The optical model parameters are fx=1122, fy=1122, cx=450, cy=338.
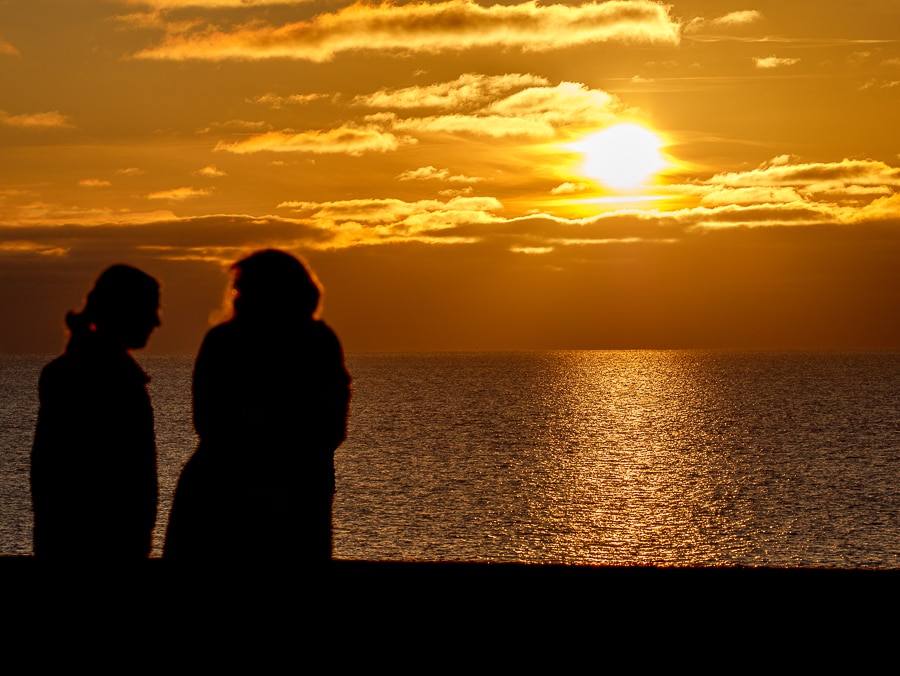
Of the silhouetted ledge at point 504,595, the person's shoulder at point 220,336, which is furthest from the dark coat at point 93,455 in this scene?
the person's shoulder at point 220,336

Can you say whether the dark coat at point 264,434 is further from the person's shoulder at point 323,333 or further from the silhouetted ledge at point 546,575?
the silhouetted ledge at point 546,575

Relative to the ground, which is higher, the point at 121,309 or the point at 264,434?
the point at 121,309

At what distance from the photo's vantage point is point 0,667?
186 inches

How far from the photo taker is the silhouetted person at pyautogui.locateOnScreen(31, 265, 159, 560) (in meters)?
4.40

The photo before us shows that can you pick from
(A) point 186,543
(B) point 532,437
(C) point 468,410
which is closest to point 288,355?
(A) point 186,543

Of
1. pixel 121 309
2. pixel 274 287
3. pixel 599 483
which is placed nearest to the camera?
pixel 274 287

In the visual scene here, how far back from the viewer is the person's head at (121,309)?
4316mm

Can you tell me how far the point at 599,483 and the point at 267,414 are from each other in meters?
60.6

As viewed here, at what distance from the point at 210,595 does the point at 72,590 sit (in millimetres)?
592

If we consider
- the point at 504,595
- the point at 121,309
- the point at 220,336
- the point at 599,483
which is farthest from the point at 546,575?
the point at 599,483

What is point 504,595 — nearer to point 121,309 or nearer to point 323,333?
point 323,333

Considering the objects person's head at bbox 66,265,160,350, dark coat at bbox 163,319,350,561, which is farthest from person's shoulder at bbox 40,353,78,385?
dark coat at bbox 163,319,350,561

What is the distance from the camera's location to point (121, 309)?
4.35 metres

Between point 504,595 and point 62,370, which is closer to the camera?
point 62,370
